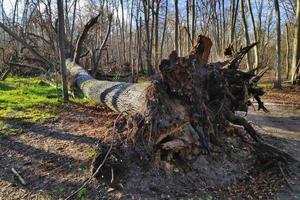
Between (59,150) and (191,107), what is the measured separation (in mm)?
2076

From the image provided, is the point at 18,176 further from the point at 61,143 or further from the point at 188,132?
the point at 188,132

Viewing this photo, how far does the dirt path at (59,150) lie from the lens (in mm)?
3451

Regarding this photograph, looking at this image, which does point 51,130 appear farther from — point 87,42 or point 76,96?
point 87,42

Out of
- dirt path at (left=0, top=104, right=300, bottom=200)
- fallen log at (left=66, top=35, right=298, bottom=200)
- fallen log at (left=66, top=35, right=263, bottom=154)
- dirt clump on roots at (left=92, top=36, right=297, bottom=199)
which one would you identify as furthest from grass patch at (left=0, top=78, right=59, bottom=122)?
dirt clump on roots at (left=92, top=36, right=297, bottom=199)

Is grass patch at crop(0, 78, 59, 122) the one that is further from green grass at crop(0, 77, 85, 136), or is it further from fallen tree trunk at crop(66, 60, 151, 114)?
fallen tree trunk at crop(66, 60, 151, 114)

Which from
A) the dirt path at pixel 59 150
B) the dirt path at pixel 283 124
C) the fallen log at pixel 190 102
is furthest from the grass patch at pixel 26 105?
the dirt path at pixel 283 124

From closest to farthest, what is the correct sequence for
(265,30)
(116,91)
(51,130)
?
(51,130) < (116,91) < (265,30)

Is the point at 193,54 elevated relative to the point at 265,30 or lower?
lower

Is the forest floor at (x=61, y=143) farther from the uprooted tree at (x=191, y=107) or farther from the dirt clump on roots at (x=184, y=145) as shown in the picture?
the uprooted tree at (x=191, y=107)

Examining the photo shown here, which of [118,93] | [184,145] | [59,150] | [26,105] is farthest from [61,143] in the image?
[26,105]

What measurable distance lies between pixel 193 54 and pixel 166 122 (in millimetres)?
1190

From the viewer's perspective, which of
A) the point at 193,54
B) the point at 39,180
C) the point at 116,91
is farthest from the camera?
the point at 116,91

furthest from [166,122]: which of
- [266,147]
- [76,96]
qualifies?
[76,96]

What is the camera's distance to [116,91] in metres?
6.02
